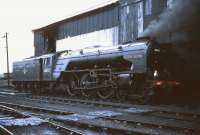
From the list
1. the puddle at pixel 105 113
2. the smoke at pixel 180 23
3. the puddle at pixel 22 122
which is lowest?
the puddle at pixel 105 113

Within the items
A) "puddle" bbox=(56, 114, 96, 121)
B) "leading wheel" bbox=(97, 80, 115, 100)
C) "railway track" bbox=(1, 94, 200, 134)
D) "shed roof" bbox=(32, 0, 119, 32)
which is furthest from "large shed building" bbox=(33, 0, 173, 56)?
"puddle" bbox=(56, 114, 96, 121)

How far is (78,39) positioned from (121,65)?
36.0 ft

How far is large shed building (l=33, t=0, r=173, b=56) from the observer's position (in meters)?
18.1

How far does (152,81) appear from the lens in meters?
12.0

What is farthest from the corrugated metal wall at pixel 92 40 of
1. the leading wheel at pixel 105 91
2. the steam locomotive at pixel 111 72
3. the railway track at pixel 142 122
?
the railway track at pixel 142 122

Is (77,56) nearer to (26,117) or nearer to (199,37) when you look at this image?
(199,37)

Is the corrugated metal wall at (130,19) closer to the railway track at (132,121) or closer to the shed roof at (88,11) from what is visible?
the shed roof at (88,11)

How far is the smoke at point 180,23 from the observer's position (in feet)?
38.3

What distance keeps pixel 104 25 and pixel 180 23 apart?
32.9 feet

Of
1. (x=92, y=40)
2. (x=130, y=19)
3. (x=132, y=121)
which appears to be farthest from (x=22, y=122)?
(x=92, y=40)


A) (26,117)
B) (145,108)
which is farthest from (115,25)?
(26,117)

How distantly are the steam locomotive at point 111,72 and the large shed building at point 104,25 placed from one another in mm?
3148

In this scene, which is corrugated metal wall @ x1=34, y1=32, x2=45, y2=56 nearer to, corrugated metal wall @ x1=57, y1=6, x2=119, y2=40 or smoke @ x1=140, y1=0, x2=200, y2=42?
corrugated metal wall @ x1=57, y1=6, x2=119, y2=40

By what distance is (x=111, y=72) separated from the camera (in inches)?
551
